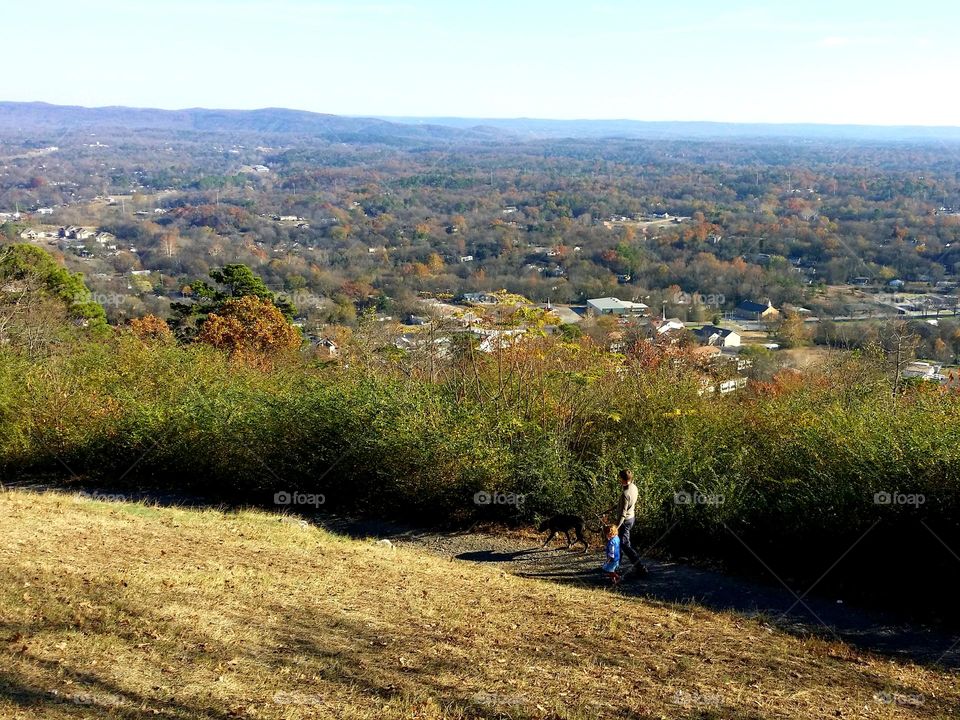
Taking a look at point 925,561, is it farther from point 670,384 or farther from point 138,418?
point 138,418

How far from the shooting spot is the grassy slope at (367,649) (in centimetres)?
536

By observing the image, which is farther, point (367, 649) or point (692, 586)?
point (692, 586)

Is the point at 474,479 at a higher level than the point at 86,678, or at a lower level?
lower

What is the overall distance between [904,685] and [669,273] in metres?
44.0

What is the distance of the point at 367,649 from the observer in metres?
6.30

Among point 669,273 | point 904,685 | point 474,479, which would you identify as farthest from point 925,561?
point 669,273

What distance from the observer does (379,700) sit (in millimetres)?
5410
